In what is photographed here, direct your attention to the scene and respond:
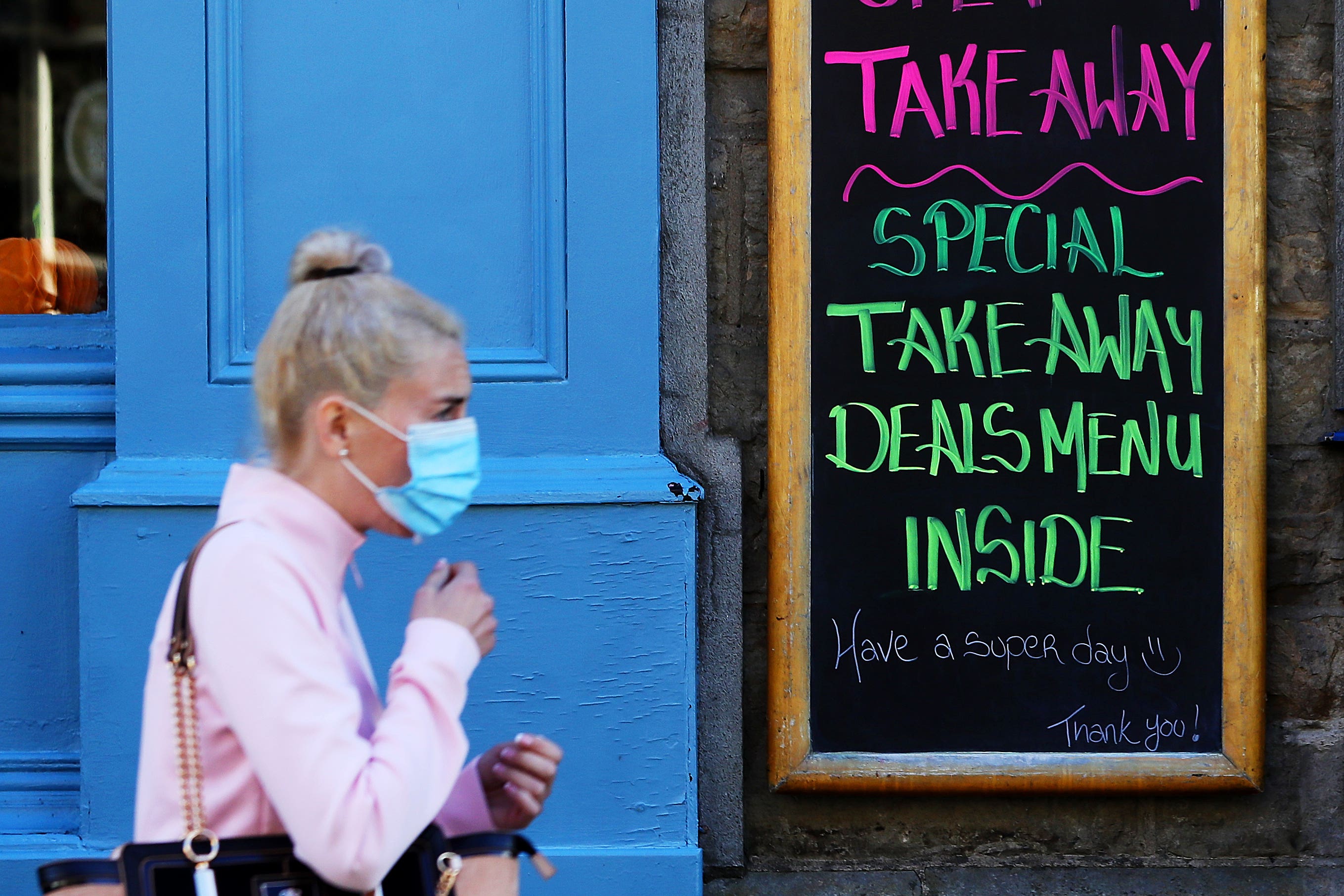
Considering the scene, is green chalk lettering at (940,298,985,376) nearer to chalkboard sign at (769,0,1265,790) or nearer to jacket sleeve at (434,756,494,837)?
chalkboard sign at (769,0,1265,790)

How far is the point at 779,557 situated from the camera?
10.2 feet

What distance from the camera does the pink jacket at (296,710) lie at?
4.33 ft

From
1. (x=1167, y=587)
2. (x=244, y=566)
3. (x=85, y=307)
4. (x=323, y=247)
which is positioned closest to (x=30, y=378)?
(x=85, y=307)

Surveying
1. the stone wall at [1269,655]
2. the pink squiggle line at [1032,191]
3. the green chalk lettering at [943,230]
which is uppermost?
the pink squiggle line at [1032,191]

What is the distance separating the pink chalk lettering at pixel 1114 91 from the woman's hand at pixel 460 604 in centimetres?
229

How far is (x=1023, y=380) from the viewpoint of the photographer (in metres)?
3.12

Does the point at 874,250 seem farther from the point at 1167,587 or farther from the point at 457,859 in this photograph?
the point at 457,859

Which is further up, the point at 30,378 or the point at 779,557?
the point at 30,378

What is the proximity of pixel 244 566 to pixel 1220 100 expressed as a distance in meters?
2.80

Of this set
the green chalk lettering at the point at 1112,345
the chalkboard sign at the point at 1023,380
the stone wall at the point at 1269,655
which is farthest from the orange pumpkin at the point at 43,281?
the green chalk lettering at the point at 1112,345

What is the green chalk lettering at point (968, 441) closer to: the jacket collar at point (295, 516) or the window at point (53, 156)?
the jacket collar at point (295, 516)

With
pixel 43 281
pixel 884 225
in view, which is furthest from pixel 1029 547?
pixel 43 281

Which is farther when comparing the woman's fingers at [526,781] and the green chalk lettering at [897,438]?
the green chalk lettering at [897,438]

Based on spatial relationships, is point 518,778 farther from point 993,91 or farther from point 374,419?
point 993,91
